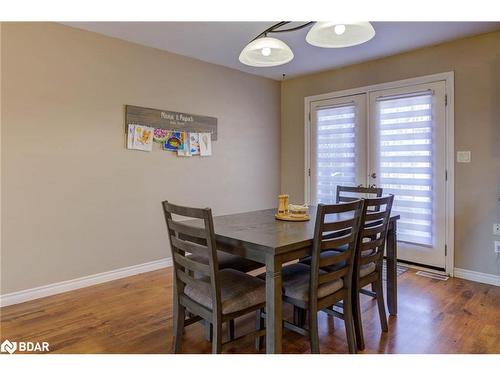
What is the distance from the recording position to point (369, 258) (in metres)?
2.09

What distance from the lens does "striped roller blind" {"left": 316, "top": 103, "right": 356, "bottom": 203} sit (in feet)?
13.3

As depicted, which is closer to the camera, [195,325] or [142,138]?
[195,325]

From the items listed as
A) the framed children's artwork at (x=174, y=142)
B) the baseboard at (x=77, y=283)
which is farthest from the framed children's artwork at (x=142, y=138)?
the baseboard at (x=77, y=283)

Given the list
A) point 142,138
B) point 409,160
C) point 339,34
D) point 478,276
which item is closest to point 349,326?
point 339,34

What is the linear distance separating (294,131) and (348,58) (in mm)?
1241

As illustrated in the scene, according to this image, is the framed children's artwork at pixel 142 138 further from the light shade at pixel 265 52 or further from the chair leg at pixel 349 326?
the chair leg at pixel 349 326

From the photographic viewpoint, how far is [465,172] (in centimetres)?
324

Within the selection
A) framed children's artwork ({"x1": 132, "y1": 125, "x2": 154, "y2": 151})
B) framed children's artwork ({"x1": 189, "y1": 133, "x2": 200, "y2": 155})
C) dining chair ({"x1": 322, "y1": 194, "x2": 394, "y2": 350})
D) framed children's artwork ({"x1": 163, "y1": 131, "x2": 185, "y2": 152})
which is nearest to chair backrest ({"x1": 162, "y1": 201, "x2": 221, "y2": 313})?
dining chair ({"x1": 322, "y1": 194, "x2": 394, "y2": 350})

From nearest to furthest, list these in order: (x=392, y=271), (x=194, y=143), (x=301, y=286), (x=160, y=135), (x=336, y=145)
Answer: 1. (x=301, y=286)
2. (x=392, y=271)
3. (x=160, y=135)
4. (x=194, y=143)
5. (x=336, y=145)

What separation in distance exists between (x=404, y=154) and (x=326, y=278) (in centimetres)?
234
